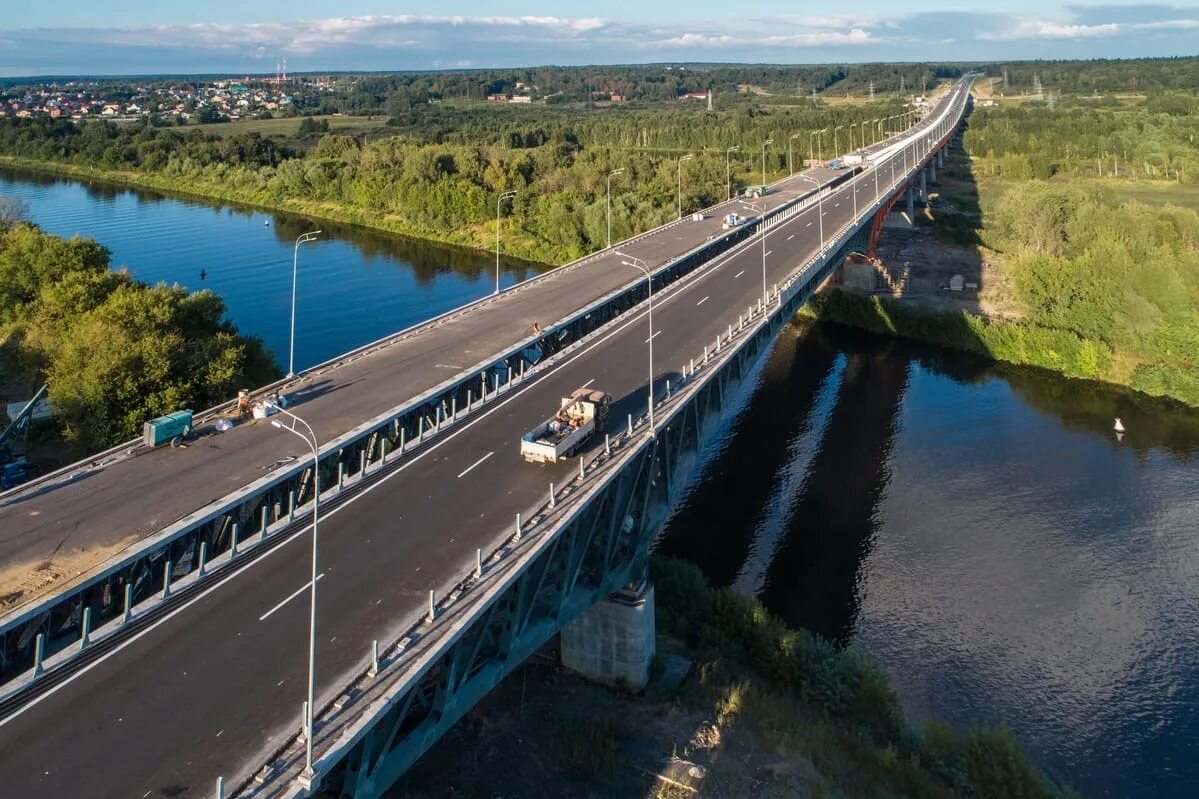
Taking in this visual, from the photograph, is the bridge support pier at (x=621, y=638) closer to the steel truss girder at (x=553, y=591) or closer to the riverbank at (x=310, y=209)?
the steel truss girder at (x=553, y=591)

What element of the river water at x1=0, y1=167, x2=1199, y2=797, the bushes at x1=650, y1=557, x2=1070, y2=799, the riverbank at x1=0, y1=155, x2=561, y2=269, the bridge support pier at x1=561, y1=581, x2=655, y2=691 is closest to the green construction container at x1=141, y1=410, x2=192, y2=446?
the bridge support pier at x1=561, y1=581, x2=655, y2=691

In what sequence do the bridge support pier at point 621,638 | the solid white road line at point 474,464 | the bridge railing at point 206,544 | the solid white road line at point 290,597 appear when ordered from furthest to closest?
the bridge support pier at point 621,638 < the solid white road line at point 474,464 < the solid white road line at point 290,597 < the bridge railing at point 206,544

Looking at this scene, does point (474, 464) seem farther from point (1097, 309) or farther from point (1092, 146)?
point (1092, 146)

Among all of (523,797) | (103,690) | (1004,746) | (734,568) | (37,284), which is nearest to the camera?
(103,690)

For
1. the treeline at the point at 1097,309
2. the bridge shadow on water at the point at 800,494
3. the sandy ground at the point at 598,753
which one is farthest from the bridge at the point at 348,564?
the treeline at the point at 1097,309

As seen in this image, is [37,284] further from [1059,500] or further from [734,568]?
[1059,500]

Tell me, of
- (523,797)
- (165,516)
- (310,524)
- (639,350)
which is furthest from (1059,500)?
(165,516)
